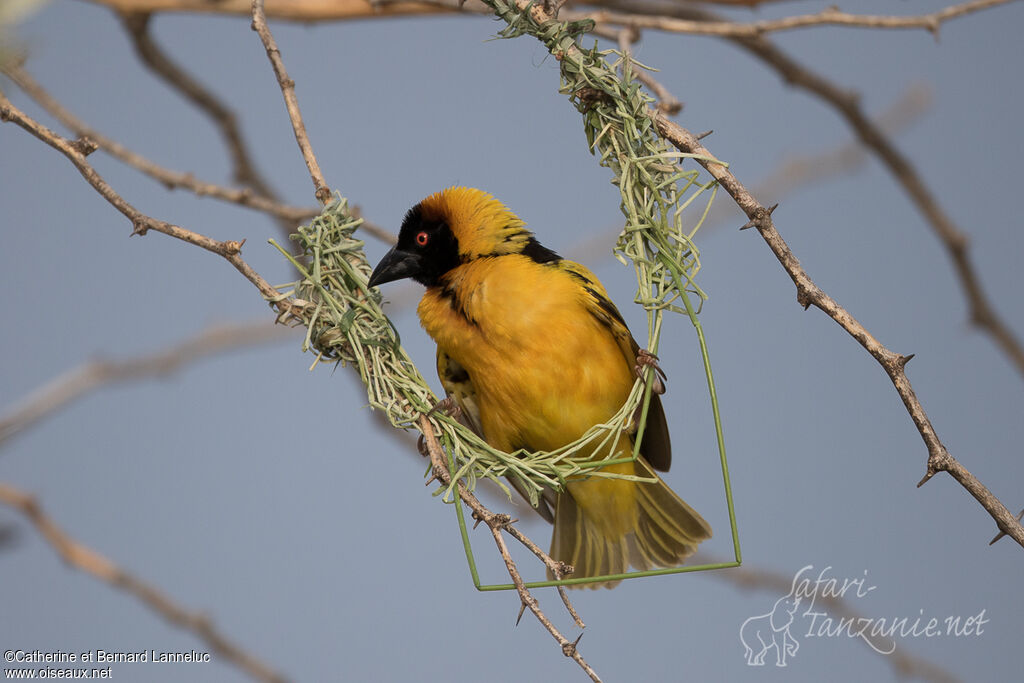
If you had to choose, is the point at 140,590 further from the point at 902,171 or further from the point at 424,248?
the point at 902,171

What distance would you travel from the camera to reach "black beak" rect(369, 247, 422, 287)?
1846 millimetres

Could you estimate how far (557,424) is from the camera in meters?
1.84

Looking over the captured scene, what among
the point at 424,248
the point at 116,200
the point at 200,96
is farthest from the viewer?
the point at 200,96

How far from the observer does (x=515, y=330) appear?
1.77 meters

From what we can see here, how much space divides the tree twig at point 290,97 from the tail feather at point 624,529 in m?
0.87

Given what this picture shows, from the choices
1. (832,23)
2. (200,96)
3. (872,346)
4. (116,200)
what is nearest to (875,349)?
(872,346)

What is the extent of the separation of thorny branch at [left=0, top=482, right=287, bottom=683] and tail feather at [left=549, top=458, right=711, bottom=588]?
0.71 m

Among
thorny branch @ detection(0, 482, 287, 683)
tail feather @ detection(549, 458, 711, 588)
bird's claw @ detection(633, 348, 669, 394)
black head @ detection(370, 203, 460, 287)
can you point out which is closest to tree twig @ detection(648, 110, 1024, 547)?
bird's claw @ detection(633, 348, 669, 394)

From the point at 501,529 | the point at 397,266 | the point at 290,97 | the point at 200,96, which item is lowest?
the point at 501,529

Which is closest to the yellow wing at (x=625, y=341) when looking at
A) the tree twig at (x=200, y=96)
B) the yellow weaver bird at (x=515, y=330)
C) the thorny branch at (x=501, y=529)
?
the yellow weaver bird at (x=515, y=330)

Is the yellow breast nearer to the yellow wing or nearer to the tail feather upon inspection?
the yellow wing

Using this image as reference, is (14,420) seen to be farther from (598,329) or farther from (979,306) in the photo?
(979,306)

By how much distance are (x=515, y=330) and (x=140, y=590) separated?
0.99 m

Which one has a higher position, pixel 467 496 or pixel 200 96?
pixel 200 96
